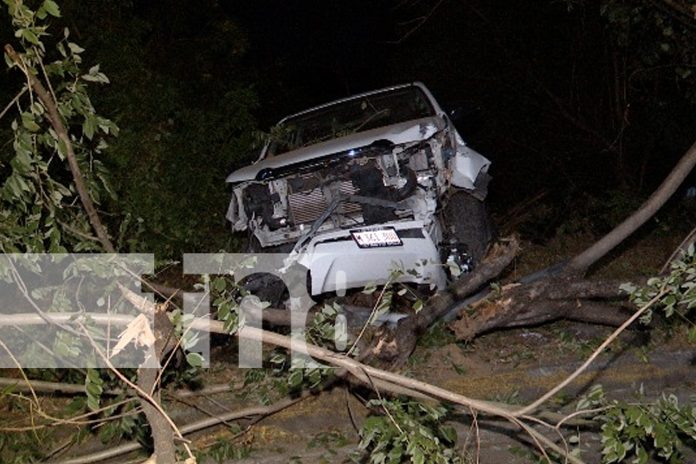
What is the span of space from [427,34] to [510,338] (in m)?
7.82

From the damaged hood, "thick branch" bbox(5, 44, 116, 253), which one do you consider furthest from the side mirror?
"thick branch" bbox(5, 44, 116, 253)

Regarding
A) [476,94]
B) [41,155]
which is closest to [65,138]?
[41,155]

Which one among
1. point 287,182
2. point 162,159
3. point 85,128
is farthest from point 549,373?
point 162,159

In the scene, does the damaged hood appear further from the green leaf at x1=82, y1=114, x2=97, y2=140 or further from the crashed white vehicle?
the green leaf at x1=82, y1=114, x2=97, y2=140

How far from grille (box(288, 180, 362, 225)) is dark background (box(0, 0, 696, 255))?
42.2 inches

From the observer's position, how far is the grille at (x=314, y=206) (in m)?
6.34

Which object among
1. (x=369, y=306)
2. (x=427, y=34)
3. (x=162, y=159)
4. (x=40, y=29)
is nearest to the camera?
(x=40, y=29)

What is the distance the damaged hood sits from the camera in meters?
6.26

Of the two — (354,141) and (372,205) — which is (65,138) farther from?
(354,141)

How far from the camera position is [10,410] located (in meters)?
5.07

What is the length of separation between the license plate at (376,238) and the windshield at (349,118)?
1.44m

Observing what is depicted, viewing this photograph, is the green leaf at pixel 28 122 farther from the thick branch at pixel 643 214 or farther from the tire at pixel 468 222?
the tire at pixel 468 222

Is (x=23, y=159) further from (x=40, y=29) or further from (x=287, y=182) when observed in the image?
(x=287, y=182)

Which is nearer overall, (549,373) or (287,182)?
(549,373)
